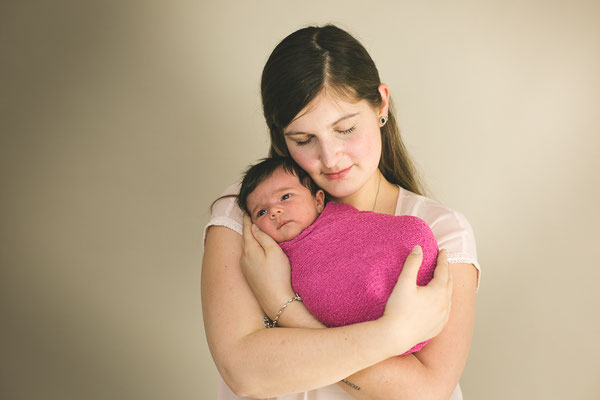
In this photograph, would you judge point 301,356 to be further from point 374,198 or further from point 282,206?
point 374,198

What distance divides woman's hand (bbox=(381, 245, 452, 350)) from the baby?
0.04 metres

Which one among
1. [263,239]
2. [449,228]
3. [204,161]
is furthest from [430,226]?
[204,161]

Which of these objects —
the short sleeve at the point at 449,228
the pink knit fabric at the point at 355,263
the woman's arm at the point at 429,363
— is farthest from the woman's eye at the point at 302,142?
the woman's arm at the point at 429,363

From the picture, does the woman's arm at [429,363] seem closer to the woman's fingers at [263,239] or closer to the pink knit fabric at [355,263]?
the pink knit fabric at [355,263]

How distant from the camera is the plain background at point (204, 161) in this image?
7.44 ft

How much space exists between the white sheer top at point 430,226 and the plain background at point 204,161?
792 millimetres

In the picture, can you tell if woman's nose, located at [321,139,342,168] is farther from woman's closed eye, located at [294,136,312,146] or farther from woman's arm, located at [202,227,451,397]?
woman's arm, located at [202,227,451,397]

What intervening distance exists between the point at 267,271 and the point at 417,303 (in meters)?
0.38

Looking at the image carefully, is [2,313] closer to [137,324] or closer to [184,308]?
[137,324]

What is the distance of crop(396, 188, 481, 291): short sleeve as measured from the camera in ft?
4.85

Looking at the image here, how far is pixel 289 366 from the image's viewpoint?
→ 1.21m

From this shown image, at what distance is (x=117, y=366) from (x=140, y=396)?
0.18m

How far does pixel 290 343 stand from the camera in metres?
1.22

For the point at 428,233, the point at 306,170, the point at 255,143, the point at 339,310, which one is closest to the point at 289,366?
the point at 339,310
